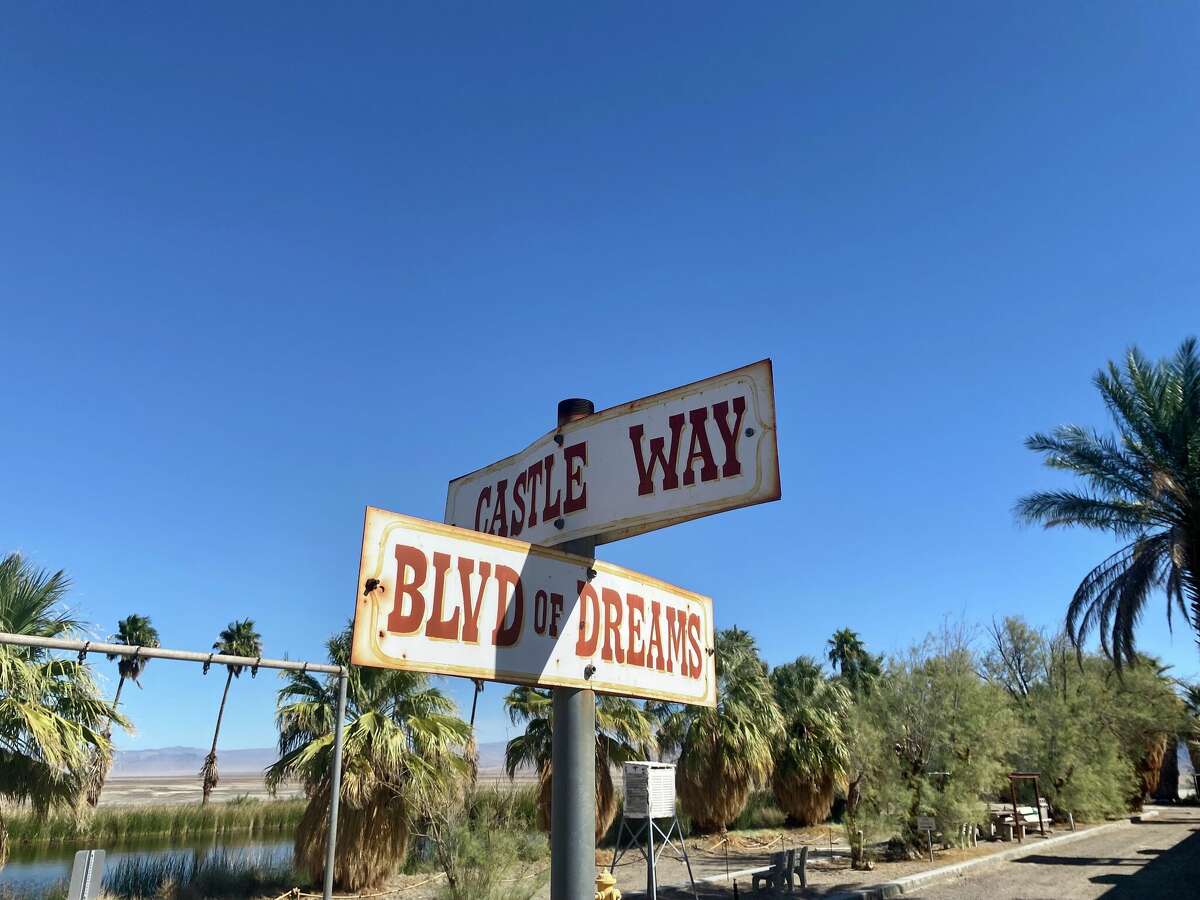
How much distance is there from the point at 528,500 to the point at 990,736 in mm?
19500

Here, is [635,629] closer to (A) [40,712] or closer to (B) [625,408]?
(B) [625,408]

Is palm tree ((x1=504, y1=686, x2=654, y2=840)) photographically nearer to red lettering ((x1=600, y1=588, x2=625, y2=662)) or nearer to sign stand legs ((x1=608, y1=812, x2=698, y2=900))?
sign stand legs ((x1=608, y1=812, x2=698, y2=900))

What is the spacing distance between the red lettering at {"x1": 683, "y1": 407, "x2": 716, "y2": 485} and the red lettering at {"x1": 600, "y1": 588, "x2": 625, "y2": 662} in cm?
67

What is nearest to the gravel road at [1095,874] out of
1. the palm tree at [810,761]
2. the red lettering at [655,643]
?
the palm tree at [810,761]

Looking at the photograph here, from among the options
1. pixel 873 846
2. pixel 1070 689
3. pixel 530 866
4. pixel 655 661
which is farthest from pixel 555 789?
pixel 1070 689

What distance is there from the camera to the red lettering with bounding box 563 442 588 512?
3277 millimetres

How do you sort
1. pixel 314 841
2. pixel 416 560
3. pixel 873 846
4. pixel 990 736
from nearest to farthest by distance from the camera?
pixel 416 560 → pixel 314 841 → pixel 990 736 → pixel 873 846

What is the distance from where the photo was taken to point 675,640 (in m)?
3.60

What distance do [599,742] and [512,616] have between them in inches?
715

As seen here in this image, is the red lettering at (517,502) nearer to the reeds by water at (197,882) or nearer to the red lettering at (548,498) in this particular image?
the red lettering at (548,498)

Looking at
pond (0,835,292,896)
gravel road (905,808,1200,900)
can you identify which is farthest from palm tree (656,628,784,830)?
pond (0,835,292,896)

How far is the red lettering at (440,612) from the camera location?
2.66 meters

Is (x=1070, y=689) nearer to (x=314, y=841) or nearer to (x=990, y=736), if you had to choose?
(x=990, y=736)

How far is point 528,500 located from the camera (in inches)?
138
